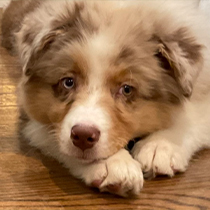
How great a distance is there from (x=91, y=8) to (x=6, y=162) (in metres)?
0.94

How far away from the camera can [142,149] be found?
80.7 inches

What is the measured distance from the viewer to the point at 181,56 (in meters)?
2.01

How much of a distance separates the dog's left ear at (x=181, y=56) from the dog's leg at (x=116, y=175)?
488mm

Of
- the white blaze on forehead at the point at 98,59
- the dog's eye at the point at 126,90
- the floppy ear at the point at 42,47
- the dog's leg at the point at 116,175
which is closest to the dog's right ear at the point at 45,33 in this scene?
the floppy ear at the point at 42,47

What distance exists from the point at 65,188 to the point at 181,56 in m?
0.87

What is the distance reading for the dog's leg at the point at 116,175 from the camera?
1.79m

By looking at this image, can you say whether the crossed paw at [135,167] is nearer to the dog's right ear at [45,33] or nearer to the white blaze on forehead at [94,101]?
the white blaze on forehead at [94,101]

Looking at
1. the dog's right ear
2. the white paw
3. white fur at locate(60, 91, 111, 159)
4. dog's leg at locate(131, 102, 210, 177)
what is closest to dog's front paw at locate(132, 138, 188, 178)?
dog's leg at locate(131, 102, 210, 177)

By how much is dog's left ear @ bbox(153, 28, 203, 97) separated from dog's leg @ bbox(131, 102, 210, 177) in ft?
0.77

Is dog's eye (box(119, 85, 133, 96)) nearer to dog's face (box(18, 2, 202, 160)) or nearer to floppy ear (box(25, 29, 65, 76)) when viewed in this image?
dog's face (box(18, 2, 202, 160))

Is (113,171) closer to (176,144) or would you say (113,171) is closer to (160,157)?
(160,157)

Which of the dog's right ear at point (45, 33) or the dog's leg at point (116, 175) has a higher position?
the dog's right ear at point (45, 33)

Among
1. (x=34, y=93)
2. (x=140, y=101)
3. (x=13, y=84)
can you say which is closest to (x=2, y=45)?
(x=13, y=84)

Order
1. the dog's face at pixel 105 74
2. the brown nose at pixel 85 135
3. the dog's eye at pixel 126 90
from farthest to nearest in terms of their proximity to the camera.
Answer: the dog's eye at pixel 126 90, the dog's face at pixel 105 74, the brown nose at pixel 85 135
